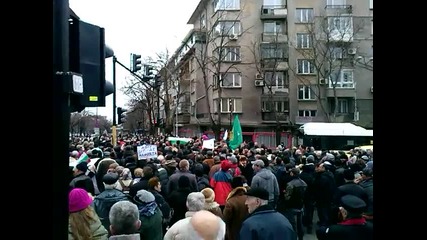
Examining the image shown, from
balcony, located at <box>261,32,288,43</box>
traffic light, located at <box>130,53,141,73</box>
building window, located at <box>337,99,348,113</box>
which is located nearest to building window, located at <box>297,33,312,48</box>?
balcony, located at <box>261,32,288,43</box>

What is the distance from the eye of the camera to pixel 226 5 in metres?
53.6

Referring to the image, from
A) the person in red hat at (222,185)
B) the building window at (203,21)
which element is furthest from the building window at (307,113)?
the person in red hat at (222,185)

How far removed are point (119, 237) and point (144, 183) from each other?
10.3ft

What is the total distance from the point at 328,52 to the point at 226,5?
511 inches

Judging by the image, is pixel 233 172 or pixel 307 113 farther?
pixel 307 113

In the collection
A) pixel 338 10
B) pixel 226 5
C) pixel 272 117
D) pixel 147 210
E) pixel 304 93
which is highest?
pixel 226 5

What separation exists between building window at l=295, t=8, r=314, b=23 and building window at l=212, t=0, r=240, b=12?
658 cm

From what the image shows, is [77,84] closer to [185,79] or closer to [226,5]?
[226,5]

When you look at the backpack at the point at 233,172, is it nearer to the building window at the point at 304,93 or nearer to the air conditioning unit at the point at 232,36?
the air conditioning unit at the point at 232,36

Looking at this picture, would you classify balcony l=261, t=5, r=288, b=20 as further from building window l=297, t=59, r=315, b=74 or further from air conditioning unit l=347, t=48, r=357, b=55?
air conditioning unit l=347, t=48, r=357, b=55

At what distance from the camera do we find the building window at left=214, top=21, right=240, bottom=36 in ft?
172
